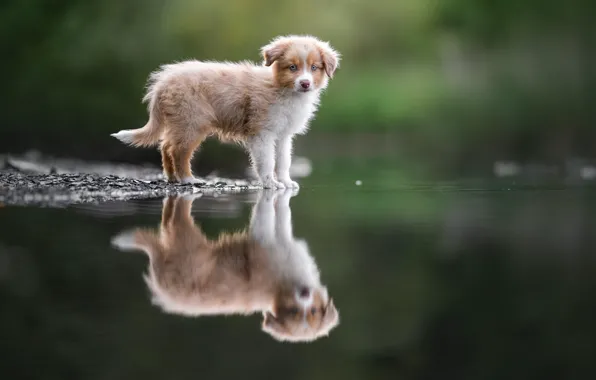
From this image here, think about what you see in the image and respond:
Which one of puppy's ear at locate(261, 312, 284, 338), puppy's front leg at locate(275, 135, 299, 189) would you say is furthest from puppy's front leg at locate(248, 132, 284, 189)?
puppy's ear at locate(261, 312, 284, 338)

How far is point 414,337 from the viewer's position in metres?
1.92

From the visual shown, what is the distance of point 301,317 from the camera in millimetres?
2051

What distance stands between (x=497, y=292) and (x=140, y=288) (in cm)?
93

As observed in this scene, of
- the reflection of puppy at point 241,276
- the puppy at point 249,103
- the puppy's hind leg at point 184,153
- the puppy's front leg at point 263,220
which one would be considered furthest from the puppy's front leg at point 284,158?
the reflection of puppy at point 241,276

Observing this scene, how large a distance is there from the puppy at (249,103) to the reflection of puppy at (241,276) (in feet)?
6.16

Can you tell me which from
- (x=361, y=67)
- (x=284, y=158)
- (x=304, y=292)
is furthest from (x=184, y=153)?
(x=361, y=67)

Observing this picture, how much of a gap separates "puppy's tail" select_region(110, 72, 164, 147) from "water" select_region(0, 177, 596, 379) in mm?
1794

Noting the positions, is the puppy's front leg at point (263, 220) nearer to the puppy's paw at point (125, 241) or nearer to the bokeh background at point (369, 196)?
the bokeh background at point (369, 196)

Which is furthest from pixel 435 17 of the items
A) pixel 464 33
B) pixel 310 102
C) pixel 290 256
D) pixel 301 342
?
pixel 301 342

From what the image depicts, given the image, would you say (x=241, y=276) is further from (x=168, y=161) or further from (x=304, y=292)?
(x=168, y=161)

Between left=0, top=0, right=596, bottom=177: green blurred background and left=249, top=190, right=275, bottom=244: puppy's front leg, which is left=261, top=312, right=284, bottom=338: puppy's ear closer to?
left=249, top=190, right=275, bottom=244: puppy's front leg

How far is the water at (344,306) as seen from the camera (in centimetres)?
173

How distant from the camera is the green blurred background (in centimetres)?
1270

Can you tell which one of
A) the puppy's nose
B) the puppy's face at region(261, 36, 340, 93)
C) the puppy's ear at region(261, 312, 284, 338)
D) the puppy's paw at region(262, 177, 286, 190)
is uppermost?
the puppy's face at region(261, 36, 340, 93)
